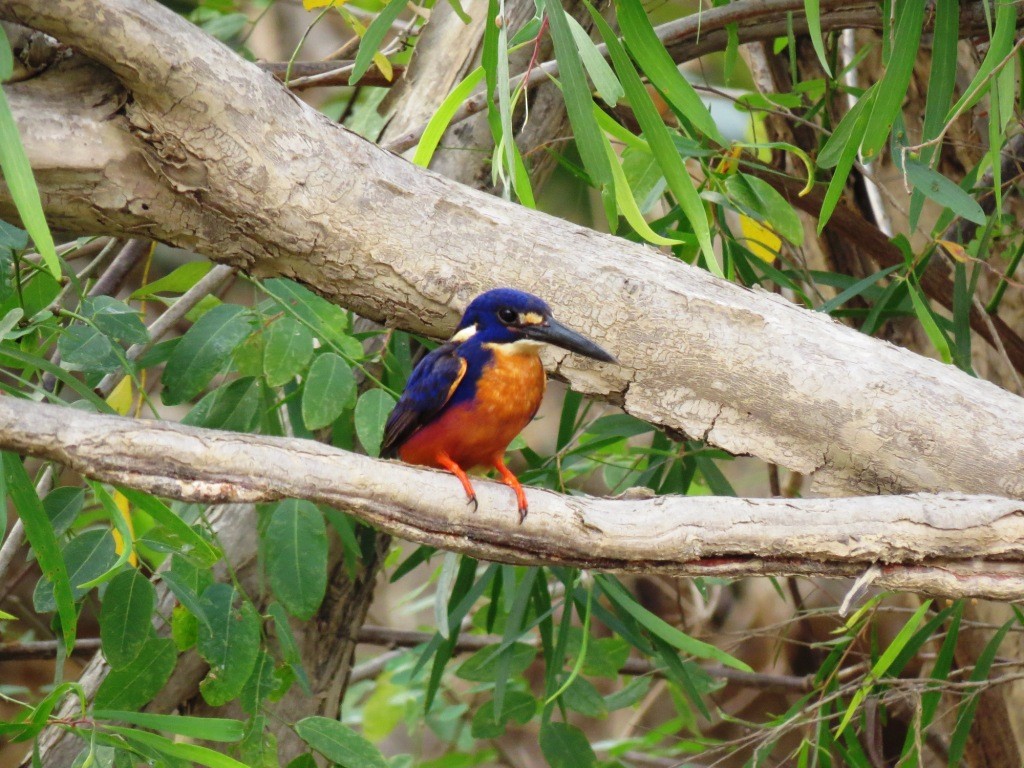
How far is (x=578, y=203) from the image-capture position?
4.32 metres

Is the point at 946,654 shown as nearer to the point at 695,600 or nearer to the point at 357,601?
the point at 357,601

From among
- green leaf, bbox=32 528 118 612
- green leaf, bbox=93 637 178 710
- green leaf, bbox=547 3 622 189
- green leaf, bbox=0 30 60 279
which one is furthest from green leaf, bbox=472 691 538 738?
green leaf, bbox=0 30 60 279

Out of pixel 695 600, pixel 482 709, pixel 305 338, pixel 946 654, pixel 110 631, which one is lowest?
pixel 695 600

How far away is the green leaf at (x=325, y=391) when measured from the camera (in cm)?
253

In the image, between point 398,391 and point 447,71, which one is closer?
point 398,391

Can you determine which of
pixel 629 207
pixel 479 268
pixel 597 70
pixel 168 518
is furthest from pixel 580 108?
pixel 168 518

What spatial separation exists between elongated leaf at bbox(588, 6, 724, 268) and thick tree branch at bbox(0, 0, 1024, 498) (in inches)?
7.8

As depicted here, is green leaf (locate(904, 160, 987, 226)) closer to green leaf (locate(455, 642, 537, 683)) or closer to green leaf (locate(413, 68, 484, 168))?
green leaf (locate(413, 68, 484, 168))

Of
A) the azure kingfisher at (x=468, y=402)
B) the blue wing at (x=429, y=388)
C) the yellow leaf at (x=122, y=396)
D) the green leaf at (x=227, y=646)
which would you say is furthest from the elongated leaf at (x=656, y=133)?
the yellow leaf at (x=122, y=396)

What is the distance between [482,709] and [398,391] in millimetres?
961

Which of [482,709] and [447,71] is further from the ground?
[447,71]

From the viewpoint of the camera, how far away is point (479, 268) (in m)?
2.35

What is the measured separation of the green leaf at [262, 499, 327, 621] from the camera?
2549 millimetres

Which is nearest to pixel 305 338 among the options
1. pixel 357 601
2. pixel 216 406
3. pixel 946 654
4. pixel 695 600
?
pixel 216 406
